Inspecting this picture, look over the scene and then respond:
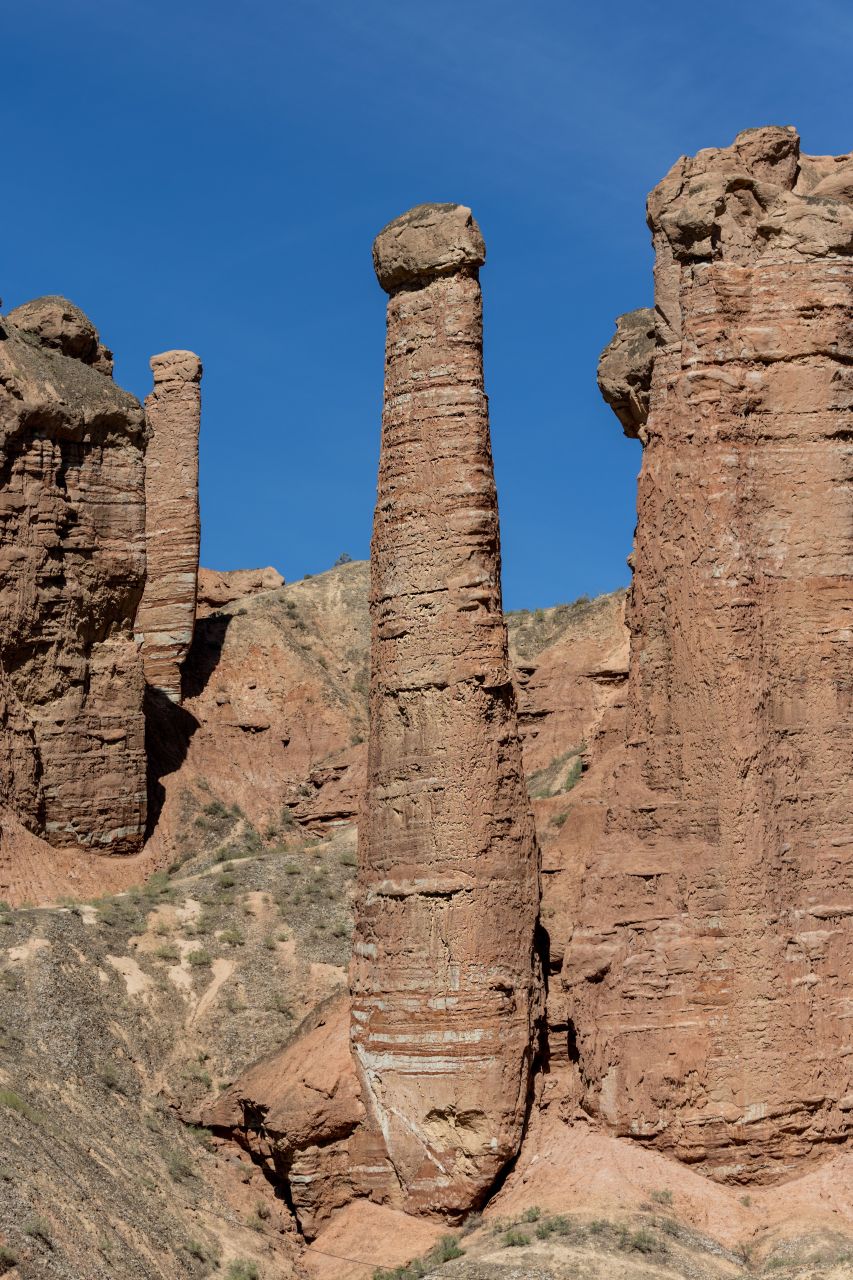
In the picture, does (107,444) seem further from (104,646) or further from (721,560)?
(721,560)

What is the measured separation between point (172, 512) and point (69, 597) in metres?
11.4

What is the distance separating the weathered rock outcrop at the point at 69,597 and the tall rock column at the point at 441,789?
13.8 meters

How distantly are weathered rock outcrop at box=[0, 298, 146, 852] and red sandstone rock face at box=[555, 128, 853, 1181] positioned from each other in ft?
48.7

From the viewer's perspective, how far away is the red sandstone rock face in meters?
28.7

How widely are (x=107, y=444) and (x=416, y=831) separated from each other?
18202 millimetres

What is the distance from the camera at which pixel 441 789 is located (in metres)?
29.9

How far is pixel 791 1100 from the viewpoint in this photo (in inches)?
1126

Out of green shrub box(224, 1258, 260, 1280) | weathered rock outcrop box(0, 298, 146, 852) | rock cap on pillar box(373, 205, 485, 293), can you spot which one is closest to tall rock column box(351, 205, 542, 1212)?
rock cap on pillar box(373, 205, 485, 293)

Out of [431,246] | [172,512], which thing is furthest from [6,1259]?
[172,512]

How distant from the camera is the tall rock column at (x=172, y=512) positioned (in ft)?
180

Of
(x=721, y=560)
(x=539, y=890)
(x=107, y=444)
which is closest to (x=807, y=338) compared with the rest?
(x=721, y=560)

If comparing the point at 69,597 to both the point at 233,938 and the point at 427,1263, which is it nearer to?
the point at 233,938

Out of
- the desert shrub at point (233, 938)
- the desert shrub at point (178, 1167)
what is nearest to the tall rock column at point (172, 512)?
the desert shrub at point (233, 938)

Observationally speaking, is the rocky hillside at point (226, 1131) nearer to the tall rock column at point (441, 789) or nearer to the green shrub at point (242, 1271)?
the green shrub at point (242, 1271)
